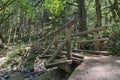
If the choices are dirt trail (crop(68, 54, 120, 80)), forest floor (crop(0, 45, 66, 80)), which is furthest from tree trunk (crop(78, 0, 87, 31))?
dirt trail (crop(68, 54, 120, 80))

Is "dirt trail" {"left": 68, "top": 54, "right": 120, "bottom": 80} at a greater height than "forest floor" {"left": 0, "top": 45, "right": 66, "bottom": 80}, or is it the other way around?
"dirt trail" {"left": 68, "top": 54, "right": 120, "bottom": 80}

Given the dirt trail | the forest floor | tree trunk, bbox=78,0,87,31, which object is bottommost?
the forest floor

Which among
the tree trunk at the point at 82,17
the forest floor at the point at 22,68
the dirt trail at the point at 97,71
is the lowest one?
the forest floor at the point at 22,68

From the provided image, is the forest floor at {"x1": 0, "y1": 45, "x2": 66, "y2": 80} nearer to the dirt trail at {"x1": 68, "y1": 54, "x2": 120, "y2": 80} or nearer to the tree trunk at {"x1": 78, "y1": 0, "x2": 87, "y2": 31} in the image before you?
the dirt trail at {"x1": 68, "y1": 54, "x2": 120, "y2": 80}

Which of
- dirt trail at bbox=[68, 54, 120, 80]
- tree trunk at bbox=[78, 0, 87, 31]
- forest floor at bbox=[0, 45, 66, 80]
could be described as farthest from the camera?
tree trunk at bbox=[78, 0, 87, 31]

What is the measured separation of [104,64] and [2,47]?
740 inches

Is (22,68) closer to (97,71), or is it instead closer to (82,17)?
(82,17)

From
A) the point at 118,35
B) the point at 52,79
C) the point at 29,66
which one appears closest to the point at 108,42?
the point at 118,35

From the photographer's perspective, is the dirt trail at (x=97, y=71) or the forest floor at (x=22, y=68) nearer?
the dirt trail at (x=97, y=71)

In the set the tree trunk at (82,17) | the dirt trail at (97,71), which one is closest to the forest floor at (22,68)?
the dirt trail at (97,71)

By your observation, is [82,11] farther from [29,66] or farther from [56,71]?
[56,71]

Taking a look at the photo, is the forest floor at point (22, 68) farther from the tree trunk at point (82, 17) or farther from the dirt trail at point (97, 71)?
the tree trunk at point (82, 17)

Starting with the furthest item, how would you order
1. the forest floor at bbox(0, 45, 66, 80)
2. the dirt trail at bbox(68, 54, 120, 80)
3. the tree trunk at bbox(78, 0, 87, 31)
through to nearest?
the tree trunk at bbox(78, 0, 87, 31) < the forest floor at bbox(0, 45, 66, 80) < the dirt trail at bbox(68, 54, 120, 80)

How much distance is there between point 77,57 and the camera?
26.8 ft
